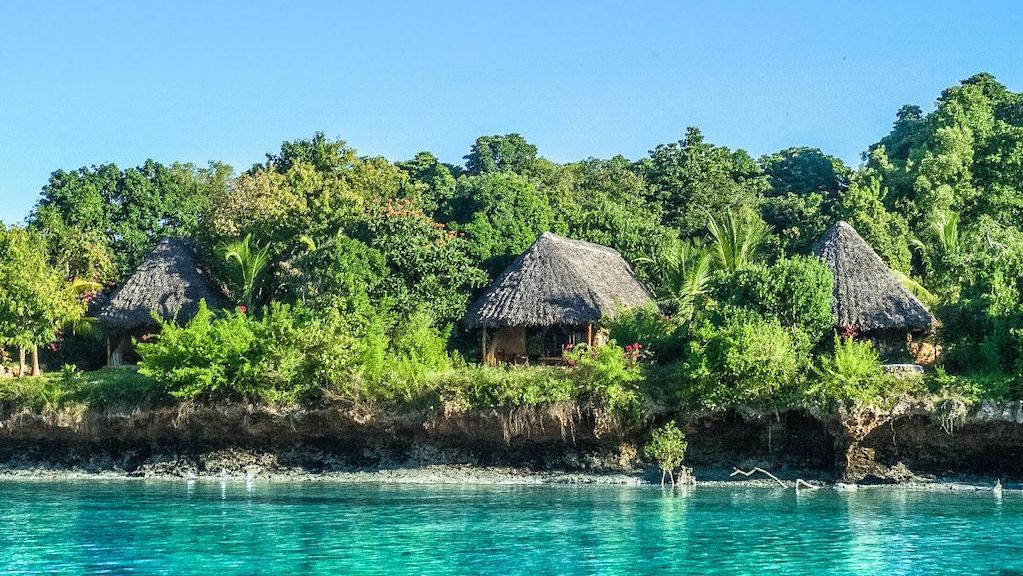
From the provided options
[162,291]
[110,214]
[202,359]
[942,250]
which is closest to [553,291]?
[202,359]

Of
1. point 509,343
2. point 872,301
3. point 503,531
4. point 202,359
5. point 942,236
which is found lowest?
point 503,531

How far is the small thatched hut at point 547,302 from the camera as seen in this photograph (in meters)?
30.9

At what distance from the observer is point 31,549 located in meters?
19.1

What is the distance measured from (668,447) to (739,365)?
233 cm

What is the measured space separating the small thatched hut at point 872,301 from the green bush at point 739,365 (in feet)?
9.35

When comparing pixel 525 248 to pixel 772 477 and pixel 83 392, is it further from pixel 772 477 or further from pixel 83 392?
pixel 83 392

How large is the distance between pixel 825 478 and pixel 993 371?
3.95 metres

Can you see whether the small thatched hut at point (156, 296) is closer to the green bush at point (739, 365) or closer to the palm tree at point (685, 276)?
the palm tree at point (685, 276)

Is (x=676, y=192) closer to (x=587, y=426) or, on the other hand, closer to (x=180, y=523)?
(x=587, y=426)

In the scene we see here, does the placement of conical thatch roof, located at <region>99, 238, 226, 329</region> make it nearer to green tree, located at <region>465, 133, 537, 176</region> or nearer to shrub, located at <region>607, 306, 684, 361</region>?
shrub, located at <region>607, 306, 684, 361</region>

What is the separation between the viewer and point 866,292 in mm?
29484

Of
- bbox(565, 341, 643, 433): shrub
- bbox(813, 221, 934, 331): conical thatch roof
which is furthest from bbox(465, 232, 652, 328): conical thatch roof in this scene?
bbox(813, 221, 934, 331): conical thatch roof

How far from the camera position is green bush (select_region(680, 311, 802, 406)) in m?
26.1

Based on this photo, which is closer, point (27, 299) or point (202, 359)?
point (202, 359)
